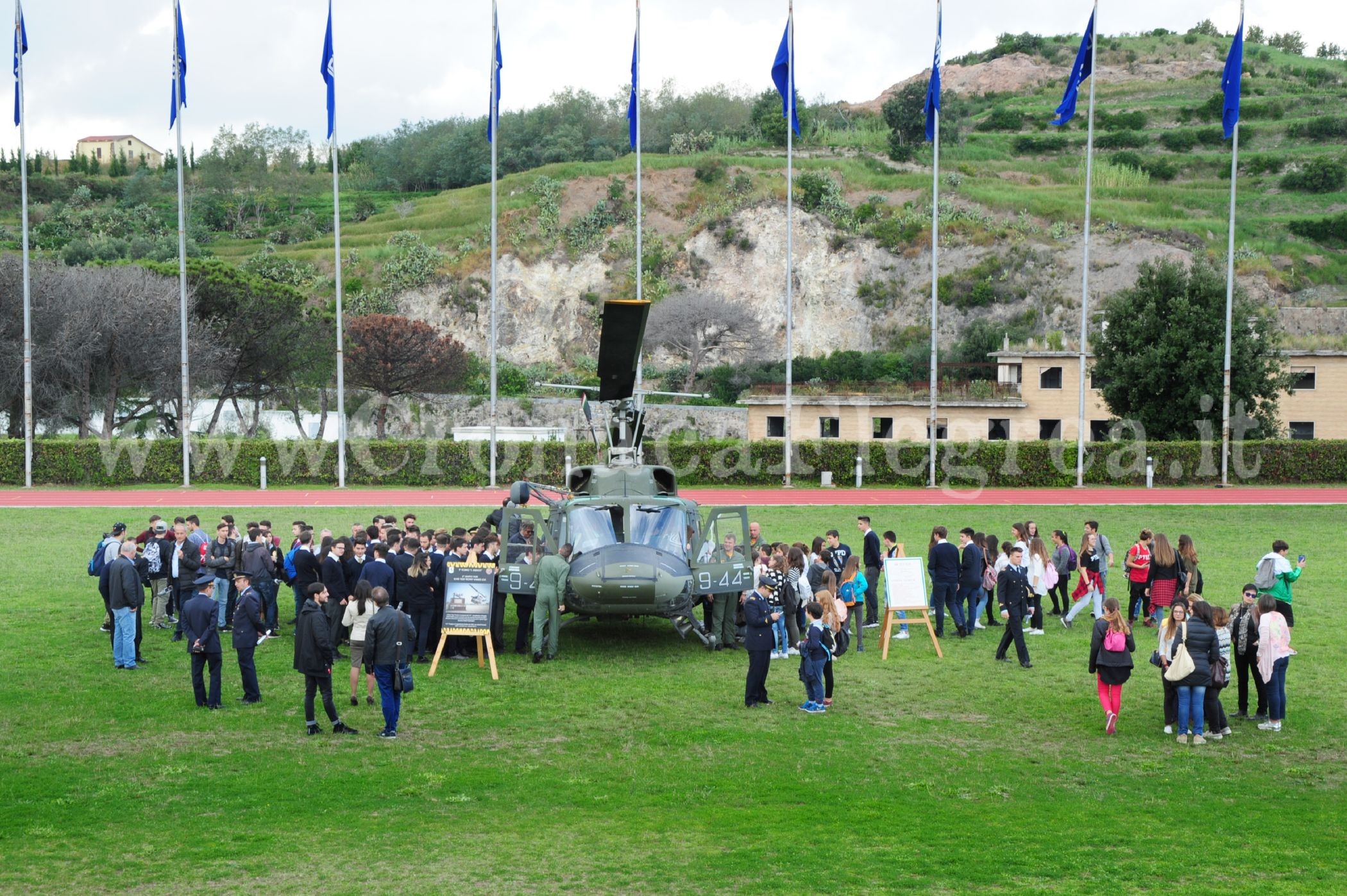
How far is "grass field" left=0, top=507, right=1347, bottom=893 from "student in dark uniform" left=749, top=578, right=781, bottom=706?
14.3 inches

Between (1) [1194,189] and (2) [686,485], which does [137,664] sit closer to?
(2) [686,485]

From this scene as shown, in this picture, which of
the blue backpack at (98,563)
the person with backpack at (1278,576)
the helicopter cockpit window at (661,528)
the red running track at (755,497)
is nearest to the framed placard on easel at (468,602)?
the helicopter cockpit window at (661,528)

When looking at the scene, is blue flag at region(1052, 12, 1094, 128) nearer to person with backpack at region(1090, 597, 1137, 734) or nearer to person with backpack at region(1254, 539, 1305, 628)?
person with backpack at region(1254, 539, 1305, 628)

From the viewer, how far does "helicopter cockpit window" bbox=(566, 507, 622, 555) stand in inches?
649

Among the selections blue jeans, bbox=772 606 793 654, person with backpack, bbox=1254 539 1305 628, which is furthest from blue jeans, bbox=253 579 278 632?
person with backpack, bbox=1254 539 1305 628

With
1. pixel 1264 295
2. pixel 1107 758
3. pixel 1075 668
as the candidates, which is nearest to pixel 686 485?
pixel 1075 668

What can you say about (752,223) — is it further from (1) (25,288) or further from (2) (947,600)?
(2) (947,600)

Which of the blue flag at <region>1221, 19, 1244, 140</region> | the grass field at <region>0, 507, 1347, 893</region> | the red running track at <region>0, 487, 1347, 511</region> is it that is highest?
the blue flag at <region>1221, 19, 1244, 140</region>

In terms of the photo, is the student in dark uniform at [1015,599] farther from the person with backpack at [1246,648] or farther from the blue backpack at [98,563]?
the blue backpack at [98,563]

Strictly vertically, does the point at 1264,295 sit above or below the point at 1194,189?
below

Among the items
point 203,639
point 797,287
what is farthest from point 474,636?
point 797,287

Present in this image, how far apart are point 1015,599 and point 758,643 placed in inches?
169

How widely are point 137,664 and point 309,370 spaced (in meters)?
45.5

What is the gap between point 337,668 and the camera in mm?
15602
